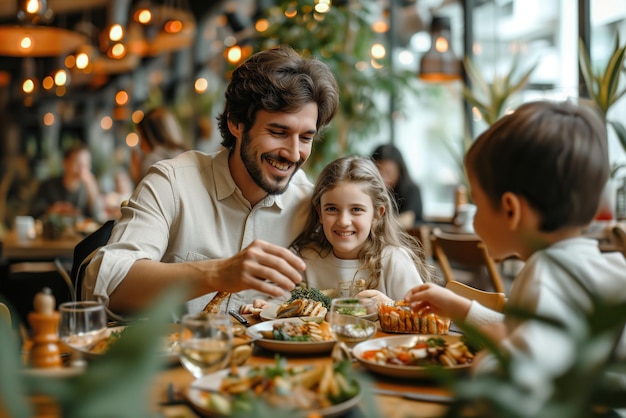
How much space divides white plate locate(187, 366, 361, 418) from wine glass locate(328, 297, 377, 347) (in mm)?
257

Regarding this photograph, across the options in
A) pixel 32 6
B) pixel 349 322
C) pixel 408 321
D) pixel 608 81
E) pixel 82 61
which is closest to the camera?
pixel 349 322

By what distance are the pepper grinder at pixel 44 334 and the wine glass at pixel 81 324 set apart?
21 millimetres

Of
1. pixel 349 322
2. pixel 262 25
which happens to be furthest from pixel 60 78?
pixel 349 322

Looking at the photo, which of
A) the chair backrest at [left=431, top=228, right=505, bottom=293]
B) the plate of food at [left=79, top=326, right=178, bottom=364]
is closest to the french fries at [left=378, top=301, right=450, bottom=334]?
the plate of food at [left=79, top=326, right=178, bottom=364]

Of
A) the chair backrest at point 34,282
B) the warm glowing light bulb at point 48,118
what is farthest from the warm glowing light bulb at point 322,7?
the warm glowing light bulb at point 48,118

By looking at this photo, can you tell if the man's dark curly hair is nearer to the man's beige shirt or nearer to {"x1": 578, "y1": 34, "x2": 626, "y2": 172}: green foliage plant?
the man's beige shirt

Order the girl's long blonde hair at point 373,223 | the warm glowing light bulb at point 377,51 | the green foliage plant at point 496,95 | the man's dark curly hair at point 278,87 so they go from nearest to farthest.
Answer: the man's dark curly hair at point 278,87, the girl's long blonde hair at point 373,223, the green foliage plant at point 496,95, the warm glowing light bulb at point 377,51

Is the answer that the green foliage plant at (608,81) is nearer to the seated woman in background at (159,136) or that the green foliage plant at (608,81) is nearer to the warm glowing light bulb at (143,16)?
the seated woman in background at (159,136)

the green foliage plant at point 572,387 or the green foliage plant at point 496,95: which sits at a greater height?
the green foliage plant at point 496,95

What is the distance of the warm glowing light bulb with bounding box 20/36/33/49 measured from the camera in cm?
439

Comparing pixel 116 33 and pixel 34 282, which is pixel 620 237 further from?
pixel 116 33

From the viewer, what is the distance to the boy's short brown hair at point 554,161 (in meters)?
1.22

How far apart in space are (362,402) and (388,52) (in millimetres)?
7239

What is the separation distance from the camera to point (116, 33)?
5.98 meters
